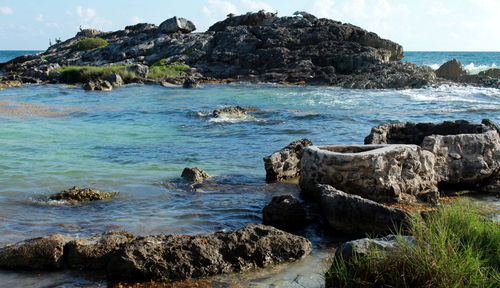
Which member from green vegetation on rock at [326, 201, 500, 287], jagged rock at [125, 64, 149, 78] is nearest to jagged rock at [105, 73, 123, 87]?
jagged rock at [125, 64, 149, 78]

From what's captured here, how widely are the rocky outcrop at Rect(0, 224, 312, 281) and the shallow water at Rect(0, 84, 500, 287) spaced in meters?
0.18

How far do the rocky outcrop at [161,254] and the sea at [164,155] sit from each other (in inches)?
5.7

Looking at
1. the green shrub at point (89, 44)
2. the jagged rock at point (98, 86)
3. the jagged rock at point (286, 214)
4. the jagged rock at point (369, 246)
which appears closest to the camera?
the jagged rock at point (369, 246)

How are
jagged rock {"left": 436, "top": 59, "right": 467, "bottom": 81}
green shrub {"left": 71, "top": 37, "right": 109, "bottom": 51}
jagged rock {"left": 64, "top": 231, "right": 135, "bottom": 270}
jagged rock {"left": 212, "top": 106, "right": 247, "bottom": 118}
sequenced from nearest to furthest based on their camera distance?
jagged rock {"left": 64, "top": 231, "right": 135, "bottom": 270}, jagged rock {"left": 212, "top": 106, "right": 247, "bottom": 118}, jagged rock {"left": 436, "top": 59, "right": 467, "bottom": 81}, green shrub {"left": 71, "top": 37, "right": 109, "bottom": 51}

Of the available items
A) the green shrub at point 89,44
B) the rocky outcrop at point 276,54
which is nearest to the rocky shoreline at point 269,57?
the rocky outcrop at point 276,54

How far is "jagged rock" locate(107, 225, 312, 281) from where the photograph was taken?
457 centimetres

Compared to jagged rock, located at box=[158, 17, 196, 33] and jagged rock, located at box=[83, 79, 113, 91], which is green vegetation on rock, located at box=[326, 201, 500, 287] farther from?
jagged rock, located at box=[158, 17, 196, 33]

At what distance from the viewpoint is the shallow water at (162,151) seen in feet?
21.3

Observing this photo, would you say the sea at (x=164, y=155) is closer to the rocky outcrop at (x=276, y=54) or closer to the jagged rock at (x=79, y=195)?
the jagged rock at (x=79, y=195)

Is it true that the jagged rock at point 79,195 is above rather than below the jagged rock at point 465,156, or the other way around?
below

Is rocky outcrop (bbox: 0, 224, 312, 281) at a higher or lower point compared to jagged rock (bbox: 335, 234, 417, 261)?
lower

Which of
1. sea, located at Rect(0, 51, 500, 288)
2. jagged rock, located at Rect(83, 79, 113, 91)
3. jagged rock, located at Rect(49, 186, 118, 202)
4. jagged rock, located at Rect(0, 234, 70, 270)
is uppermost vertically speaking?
jagged rock, located at Rect(83, 79, 113, 91)

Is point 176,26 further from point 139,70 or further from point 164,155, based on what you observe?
point 164,155

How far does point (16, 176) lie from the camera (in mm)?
9188
